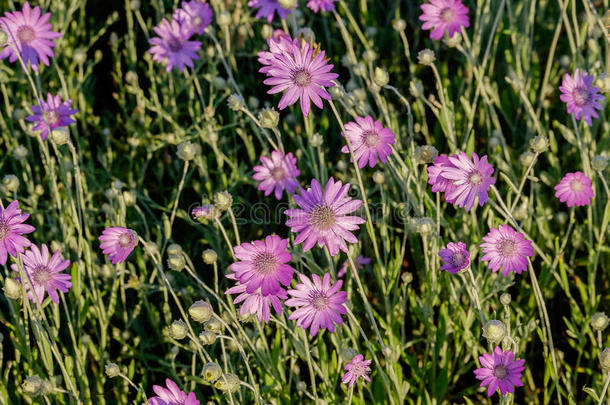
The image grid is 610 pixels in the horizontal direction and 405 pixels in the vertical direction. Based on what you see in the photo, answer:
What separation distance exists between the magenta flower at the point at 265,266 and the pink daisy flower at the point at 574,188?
985 mm

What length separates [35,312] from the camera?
1804 mm

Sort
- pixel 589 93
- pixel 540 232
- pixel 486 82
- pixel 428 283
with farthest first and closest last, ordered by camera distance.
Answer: pixel 486 82 < pixel 540 232 < pixel 589 93 < pixel 428 283

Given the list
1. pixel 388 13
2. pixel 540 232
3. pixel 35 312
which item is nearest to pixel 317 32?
pixel 388 13

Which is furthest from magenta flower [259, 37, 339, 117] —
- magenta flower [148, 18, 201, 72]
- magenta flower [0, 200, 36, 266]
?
magenta flower [148, 18, 201, 72]

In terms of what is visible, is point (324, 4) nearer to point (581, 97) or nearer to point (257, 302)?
point (581, 97)

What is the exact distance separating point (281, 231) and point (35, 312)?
0.97m

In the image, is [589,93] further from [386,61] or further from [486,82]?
[386,61]

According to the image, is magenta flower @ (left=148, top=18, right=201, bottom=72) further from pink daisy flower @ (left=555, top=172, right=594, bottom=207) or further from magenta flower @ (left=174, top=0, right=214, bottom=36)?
pink daisy flower @ (left=555, top=172, right=594, bottom=207)

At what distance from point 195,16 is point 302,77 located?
1137mm

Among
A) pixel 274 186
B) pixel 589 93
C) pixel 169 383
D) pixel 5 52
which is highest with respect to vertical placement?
pixel 5 52

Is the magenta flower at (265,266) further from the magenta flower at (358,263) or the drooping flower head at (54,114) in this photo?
the drooping flower head at (54,114)

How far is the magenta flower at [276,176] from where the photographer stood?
7.04 feet

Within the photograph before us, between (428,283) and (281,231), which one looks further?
(281,231)

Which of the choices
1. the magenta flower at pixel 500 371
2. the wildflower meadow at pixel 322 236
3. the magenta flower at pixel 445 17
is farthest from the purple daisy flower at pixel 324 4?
the magenta flower at pixel 500 371
